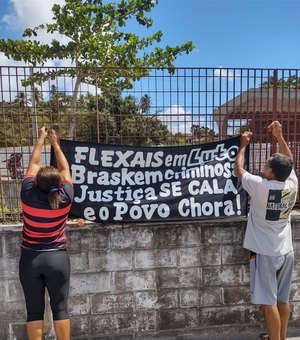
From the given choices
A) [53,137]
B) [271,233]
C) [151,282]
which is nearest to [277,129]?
[271,233]

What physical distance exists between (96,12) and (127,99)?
5.84m

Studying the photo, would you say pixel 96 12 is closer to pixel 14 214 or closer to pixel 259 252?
pixel 14 214

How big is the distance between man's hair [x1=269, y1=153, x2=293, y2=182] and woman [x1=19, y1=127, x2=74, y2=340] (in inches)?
73.7

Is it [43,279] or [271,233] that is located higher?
[271,233]

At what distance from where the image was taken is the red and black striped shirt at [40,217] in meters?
3.00

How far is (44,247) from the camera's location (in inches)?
120

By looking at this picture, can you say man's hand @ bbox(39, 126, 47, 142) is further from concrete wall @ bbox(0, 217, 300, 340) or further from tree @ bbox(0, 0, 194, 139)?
tree @ bbox(0, 0, 194, 139)

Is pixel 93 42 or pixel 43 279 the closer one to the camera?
pixel 43 279

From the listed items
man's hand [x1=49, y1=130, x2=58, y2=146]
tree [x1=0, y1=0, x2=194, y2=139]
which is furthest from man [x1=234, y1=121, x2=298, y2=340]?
tree [x1=0, y1=0, x2=194, y2=139]

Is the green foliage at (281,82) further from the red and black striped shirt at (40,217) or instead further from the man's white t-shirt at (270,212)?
the red and black striped shirt at (40,217)

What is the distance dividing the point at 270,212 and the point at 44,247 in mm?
2086

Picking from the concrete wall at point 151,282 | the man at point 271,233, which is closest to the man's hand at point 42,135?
the concrete wall at point 151,282

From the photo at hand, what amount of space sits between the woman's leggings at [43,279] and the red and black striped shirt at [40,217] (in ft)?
0.25

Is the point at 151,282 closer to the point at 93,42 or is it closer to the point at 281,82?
the point at 281,82
